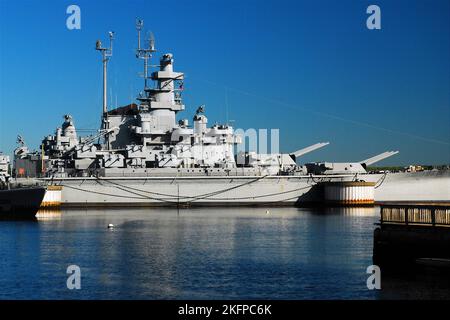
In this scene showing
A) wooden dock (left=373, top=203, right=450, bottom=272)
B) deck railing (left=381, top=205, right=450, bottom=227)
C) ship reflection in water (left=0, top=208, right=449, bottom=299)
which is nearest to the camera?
ship reflection in water (left=0, top=208, right=449, bottom=299)

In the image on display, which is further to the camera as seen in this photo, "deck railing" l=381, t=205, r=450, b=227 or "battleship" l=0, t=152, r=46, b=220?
"battleship" l=0, t=152, r=46, b=220

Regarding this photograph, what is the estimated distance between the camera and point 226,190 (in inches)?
2505

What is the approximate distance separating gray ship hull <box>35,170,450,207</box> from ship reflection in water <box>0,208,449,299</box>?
12.6 meters

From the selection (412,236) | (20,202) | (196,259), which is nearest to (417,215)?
(412,236)

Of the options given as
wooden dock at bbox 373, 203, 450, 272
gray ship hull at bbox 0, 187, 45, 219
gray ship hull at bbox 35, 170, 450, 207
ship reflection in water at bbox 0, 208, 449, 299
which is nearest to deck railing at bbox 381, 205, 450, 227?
wooden dock at bbox 373, 203, 450, 272

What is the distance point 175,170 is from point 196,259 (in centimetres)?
3430

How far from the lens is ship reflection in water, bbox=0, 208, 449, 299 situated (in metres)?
22.7

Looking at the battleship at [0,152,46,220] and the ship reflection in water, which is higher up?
the battleship at [0,152,46,220]

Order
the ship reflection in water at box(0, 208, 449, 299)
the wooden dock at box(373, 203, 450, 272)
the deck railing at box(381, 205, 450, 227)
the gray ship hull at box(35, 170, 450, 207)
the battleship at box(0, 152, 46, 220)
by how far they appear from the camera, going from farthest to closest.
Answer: the gray ship hull at box(35, 170, 450, 207) < the battleship at box(0, 152, 46, 220) < the deck railing at box(381, 205, 450, 227) < the wooden dock at box(373, 203, 450, 272) < the ship reflection in water at box(0, 208, 449, 299)

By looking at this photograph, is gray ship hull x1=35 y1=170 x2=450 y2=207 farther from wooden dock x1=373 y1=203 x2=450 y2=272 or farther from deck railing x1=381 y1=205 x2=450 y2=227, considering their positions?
wooden dock x1=373 y1=203 x2=450 y2=272

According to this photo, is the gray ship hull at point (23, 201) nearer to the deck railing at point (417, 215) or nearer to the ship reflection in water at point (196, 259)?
the ship reflection in water at point (196, 259)

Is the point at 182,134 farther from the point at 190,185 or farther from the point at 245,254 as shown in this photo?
the point at 245,254
